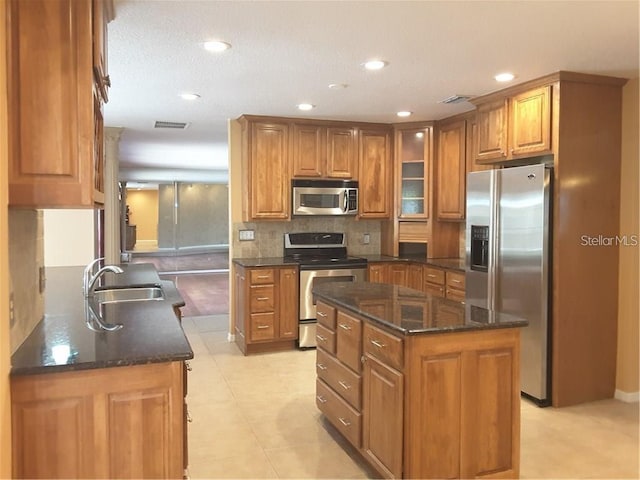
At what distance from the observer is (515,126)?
4203mm

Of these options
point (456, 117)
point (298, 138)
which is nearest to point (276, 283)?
point (298, 138)

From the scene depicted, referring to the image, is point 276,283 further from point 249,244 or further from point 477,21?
point 477,21

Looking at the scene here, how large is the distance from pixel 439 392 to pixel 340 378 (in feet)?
2.67

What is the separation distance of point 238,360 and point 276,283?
844 millimetres

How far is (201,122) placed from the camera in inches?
234

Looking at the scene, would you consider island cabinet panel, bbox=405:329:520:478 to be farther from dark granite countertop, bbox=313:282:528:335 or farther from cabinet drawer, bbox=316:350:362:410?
cabinet drawer, bbox=316:350:362:410

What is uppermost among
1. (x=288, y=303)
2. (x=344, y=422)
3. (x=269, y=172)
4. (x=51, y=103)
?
(x=269, y=172)

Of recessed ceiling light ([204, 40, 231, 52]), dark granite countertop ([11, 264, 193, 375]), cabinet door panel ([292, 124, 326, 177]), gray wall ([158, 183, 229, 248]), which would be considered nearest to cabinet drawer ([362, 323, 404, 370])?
dark granite countertop ([11, 264, 193, 375])

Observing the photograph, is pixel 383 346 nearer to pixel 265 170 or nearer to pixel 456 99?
pixel 456 99

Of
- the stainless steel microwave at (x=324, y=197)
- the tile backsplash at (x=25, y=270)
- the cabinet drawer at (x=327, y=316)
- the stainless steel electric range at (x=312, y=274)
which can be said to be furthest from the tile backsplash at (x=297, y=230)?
the tile backsplash at (x=25, y=270)

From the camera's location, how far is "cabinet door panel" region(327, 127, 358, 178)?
5801mm

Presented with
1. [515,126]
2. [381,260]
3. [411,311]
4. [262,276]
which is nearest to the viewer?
[411,311]

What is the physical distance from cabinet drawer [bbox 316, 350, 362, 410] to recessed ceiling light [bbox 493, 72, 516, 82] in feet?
7.80

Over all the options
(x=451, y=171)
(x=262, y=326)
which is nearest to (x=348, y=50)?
(x=451, y=171)
